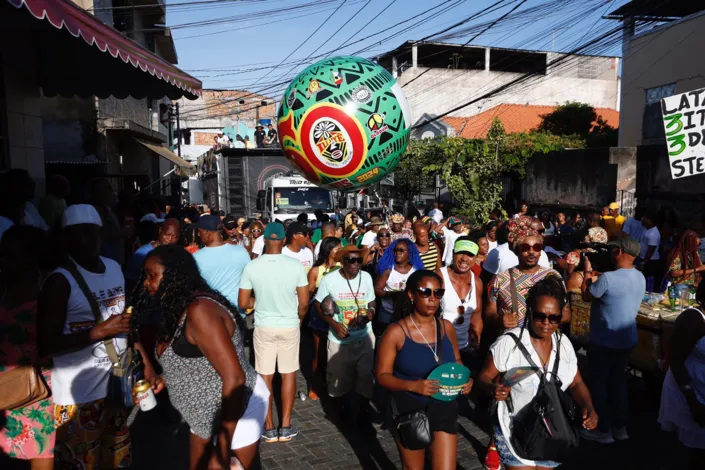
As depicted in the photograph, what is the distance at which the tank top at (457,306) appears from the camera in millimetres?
4871

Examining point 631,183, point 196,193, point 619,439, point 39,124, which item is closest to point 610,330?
point 619,439

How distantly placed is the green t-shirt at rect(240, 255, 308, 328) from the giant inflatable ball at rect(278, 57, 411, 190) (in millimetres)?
852

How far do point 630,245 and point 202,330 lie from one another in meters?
3.36

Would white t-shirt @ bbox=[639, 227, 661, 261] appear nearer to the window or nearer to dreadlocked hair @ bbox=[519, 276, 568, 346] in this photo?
dreadlocked hair @ bbox=[519, 276, 568, 346]

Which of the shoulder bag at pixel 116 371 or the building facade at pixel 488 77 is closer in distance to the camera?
the shoulder bag at pixel 116 371

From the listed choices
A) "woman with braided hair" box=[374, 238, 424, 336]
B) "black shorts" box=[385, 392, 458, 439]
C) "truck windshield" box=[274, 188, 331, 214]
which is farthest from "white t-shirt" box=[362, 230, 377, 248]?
"truck windshield" box=[274, 188, 331, 214]


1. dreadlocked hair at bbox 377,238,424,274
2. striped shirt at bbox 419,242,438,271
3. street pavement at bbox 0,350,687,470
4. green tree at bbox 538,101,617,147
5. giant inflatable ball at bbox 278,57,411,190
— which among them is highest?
green tree at bbox 538,101,617,147

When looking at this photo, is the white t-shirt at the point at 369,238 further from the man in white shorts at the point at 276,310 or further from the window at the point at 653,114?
the window at the point at 653,114

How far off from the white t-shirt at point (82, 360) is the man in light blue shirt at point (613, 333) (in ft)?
12.0

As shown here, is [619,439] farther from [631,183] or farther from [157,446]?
[631,183]

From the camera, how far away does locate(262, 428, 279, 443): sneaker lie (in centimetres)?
464

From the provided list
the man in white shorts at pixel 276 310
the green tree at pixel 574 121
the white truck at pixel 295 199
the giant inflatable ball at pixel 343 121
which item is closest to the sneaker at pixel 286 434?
the man in white shorts at pixel 276 310

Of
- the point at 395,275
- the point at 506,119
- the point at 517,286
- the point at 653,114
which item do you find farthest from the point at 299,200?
the point at 506,119

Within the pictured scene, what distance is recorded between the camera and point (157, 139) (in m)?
16.0
